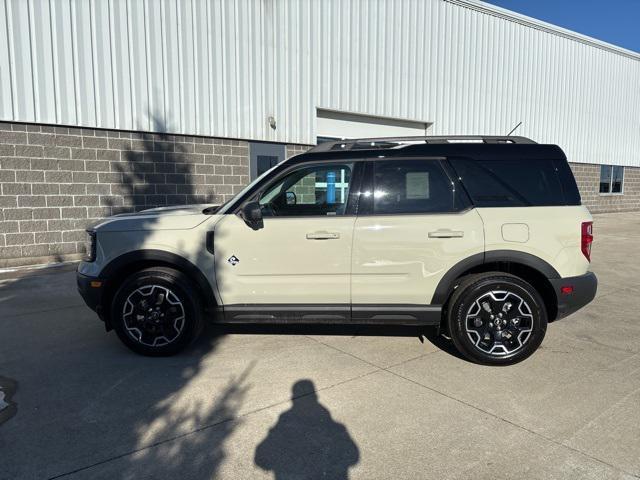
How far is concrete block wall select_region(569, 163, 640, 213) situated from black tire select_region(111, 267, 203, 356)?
771 inches

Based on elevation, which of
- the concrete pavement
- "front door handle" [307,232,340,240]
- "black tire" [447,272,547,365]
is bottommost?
the concrete pavement

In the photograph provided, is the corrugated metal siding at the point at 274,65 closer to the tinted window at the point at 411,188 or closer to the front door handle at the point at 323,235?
the front door handle at the point at 323,235

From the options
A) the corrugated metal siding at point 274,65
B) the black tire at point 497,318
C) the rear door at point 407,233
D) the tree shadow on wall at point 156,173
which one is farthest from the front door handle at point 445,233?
the corrugated metal siding at point 274,65

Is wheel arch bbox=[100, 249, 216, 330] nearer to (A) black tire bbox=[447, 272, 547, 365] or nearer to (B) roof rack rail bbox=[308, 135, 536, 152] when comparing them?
(B) roof rack rail bbox=[308, 135, 536, 152]

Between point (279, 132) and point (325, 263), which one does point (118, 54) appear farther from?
point (325, 263)

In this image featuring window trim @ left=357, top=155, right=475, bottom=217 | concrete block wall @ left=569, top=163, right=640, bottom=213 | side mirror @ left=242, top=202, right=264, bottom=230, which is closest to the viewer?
side mirror @ left=242, top=202, right=264, bottom=230

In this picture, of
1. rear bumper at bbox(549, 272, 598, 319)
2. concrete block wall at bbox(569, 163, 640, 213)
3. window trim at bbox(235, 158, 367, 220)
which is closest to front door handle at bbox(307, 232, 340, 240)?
window trim at bbox(235, 158, 367, 220)

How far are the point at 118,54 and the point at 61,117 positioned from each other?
1.70m

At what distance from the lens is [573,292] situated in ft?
13.2

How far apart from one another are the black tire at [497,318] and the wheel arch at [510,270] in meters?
0.10

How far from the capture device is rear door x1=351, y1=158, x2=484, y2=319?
4.00m

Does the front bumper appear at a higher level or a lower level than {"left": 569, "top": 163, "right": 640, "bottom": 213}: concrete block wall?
lower

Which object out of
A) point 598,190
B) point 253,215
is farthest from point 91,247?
point 598,190

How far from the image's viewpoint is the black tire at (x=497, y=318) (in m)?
3.99
